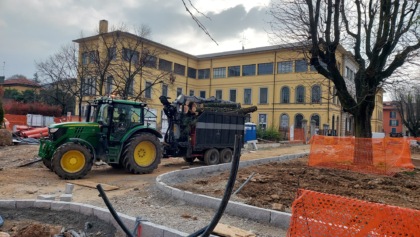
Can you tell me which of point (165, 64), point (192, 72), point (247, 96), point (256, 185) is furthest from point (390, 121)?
point (256, 185)

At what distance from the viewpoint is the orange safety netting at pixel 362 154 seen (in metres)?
12.6

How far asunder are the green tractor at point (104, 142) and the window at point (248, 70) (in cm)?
4489

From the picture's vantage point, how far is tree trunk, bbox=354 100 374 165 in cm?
1286

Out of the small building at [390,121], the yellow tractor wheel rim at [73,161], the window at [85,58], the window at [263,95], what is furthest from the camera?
the small building at [390,121]

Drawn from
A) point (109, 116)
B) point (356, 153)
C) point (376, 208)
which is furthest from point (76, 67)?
point (376, 208)

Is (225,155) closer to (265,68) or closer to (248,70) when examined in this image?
(265,68)

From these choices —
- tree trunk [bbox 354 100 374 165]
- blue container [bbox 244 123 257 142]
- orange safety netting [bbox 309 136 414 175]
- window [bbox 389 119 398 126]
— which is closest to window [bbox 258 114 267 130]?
blue container [bbox 244 123 257 142]

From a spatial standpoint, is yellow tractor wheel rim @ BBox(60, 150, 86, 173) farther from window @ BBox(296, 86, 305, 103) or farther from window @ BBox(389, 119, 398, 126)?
window @ BBox(389, 119, 398, 126)

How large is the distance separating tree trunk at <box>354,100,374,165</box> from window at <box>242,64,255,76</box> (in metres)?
41.6

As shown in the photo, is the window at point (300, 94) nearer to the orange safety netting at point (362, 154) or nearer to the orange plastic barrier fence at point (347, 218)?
the orange safety netting at point (362, 154)

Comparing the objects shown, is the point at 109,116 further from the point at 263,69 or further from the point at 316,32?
the point at 263,69

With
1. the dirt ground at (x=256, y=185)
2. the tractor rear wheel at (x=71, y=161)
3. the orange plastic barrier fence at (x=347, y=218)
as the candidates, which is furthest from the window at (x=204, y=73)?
the orange plastic barrier fence at (x=347, y=218)

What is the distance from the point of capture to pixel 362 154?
1293cm

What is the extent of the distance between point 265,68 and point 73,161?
153ft
